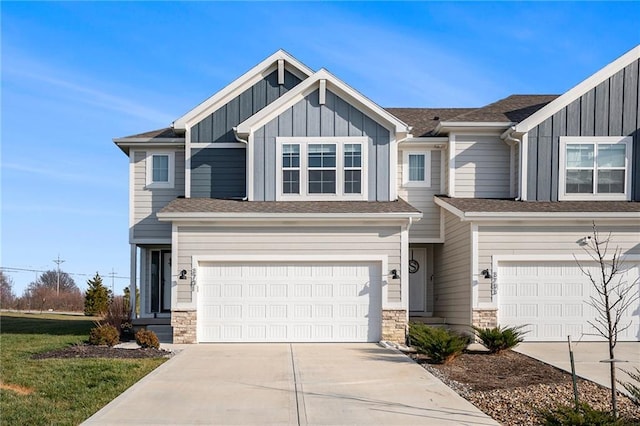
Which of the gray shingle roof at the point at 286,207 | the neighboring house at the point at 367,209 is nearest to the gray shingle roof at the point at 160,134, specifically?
the neighboring house at the point at 367,209

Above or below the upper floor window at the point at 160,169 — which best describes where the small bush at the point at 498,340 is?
below

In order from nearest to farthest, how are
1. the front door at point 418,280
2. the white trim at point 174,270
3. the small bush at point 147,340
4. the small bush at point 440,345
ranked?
A: the small bush at point 440,345, the small bush at point 147,340, the white trim at point 174,270, the front door at point 418,280

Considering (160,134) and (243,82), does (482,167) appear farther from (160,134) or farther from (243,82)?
(160,134)

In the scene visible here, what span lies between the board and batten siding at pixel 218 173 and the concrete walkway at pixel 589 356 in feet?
28.1

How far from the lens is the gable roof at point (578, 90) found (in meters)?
17.8

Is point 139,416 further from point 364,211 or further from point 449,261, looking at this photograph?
point 449,261

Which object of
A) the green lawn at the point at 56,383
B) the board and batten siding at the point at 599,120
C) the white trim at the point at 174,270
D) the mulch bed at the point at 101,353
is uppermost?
the board and batten siding at the point at 599,120

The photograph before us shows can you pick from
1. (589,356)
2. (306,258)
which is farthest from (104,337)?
(589,356)

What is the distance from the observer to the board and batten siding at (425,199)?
19562 millimetres

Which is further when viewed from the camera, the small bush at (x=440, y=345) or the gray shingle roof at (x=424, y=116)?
the gray shingle roof at (x=424, y=116)

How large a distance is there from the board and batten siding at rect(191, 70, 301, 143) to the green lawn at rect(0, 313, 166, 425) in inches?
268

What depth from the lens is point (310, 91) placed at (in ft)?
59.3

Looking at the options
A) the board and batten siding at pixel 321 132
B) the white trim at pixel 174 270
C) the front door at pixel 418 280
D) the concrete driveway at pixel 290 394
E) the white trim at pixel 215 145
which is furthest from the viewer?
the front door at pixel 418 280

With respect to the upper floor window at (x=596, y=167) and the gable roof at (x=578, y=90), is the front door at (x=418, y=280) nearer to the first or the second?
the upper floor window at (x=596, y=167)
